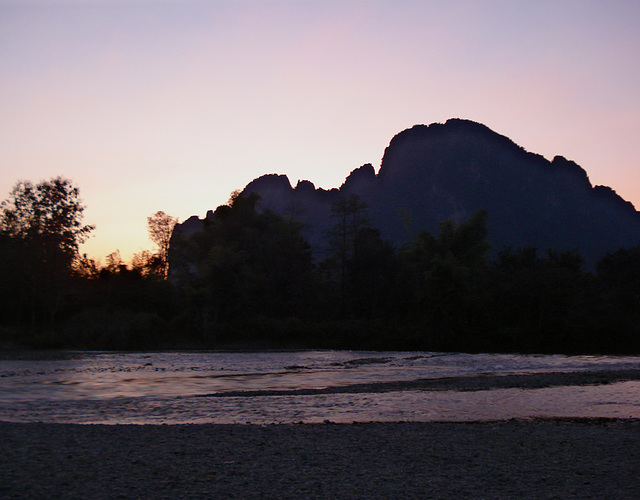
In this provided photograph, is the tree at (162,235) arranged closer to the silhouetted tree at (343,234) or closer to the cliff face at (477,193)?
the silhouetted tree at (343,234)

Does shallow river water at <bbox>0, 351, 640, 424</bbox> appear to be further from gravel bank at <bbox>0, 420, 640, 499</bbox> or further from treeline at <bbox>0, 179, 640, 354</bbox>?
treeline at <bbox>0, 179, 640, 354</bbox>

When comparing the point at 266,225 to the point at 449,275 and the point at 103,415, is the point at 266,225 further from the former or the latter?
the point at 103,415

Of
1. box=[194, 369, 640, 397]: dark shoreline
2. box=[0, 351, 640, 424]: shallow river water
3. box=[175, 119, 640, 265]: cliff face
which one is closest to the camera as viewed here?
box=[0, 351, 640, 424]: shallow river water

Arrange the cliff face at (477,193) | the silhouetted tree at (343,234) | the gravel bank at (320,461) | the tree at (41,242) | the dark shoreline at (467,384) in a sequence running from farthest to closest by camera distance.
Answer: the cliff face at (477,193) < the silhouetted tree at (343,234) < the tree at (41,242) < the dark shoreline at (467,384) < the gravel bank at (320,461)

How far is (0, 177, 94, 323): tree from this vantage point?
179ft

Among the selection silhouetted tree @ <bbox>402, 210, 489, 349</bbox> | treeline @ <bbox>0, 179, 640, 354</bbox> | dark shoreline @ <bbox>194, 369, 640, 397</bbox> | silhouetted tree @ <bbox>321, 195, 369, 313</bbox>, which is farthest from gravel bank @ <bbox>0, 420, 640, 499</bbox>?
silhouetted tree @ <bbox>321, 195, 369, 313</bbox>

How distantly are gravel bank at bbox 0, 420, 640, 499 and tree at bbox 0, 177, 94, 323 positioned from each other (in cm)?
4847

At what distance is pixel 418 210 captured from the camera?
484 ft

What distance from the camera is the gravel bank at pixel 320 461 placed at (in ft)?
21.6

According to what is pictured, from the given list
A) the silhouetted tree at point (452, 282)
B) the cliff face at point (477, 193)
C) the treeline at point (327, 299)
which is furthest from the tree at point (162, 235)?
the cliff face at point (477, 193)

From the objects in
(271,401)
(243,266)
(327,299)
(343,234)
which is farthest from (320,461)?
(343,234)

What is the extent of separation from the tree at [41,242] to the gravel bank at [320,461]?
48472 mm

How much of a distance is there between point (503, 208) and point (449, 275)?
96.3 meters

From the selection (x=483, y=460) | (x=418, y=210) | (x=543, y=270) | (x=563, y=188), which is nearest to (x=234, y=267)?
(x=543, y=270)
